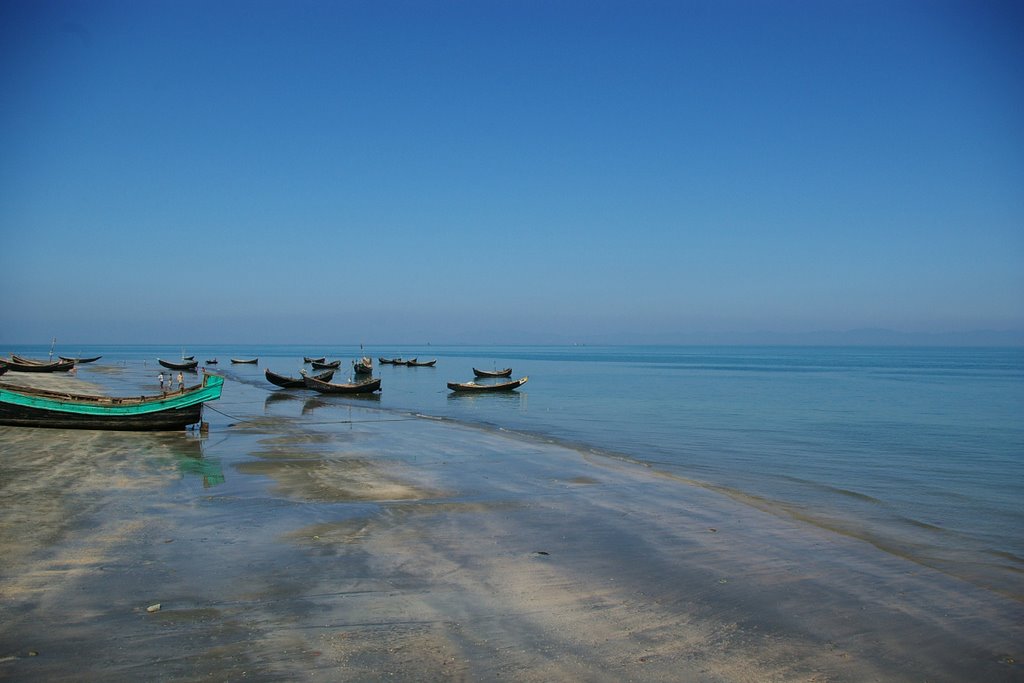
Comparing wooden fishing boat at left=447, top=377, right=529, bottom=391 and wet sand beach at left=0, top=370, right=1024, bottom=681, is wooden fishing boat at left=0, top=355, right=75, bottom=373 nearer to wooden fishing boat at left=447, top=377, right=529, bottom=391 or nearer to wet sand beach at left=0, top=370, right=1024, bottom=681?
wooden fishing boat at left=447, top=377, right=529, bottom=391

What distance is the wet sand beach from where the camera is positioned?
6254mm

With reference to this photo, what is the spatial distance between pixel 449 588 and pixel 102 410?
59.6 ft

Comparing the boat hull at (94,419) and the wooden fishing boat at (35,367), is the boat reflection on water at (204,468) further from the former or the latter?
the wooden fishing boat at (35,367)

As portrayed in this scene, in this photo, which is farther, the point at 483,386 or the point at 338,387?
the point at 483,386

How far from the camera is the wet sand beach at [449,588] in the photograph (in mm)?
6254

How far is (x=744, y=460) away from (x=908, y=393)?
38.2m

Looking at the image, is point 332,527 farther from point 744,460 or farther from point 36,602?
point 744,460

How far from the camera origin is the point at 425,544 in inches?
399

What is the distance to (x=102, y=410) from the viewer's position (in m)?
21.3

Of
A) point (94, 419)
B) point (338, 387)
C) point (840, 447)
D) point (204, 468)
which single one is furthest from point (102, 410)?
point (840, 447)

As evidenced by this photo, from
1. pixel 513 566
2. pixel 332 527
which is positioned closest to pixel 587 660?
pixel 513 566

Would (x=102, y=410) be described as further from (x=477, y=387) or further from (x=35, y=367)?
(x=35, y=367)

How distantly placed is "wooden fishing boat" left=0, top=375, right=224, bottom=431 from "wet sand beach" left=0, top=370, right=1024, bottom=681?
22.5 ft

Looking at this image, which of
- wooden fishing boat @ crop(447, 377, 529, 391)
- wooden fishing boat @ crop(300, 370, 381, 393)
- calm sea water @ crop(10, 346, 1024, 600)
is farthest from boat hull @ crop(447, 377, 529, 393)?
wooden fishing boat @ crop(300, 370, 381, 393)
